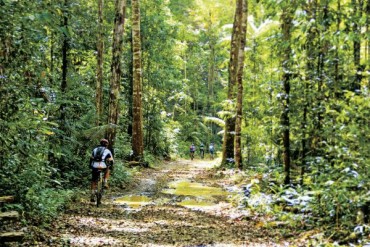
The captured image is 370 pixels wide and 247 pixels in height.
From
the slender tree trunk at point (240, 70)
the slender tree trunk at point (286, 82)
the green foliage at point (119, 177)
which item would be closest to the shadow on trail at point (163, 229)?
the slender tree trunk at point (286, 82)

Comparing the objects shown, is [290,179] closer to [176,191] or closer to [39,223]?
[176,191]

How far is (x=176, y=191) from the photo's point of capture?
14.5m

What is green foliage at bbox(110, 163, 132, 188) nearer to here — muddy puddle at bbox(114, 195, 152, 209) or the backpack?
muddy puddle at bbox(114, 195, 152, 209)

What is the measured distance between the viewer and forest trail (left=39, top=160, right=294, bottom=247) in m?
7.50

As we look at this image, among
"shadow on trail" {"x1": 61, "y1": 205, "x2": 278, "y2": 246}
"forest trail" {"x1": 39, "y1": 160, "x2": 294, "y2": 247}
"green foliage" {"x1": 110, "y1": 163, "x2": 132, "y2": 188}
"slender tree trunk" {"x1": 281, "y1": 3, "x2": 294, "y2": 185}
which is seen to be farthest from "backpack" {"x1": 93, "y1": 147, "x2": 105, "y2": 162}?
"slender tree trunk" {"x1": 281, "y1": 3, "x2": 294, "y2": 185}

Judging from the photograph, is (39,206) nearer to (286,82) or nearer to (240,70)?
(286,82)

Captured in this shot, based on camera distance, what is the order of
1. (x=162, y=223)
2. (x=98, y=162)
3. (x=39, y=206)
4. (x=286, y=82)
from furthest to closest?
(x=98, y=162), (x=286, y=82), (x=162, y=223), (x=39, y=206)

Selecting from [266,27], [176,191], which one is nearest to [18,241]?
[176,191]

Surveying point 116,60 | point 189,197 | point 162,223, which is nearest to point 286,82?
point 162,223

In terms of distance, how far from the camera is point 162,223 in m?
9.25

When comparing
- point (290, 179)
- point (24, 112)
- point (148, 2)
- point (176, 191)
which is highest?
point (148, 2)

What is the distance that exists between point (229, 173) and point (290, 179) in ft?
25.1

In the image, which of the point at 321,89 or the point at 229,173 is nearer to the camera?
the point at 321,89

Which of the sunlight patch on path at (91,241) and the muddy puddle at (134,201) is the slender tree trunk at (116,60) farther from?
the sunlight patch on path at (91,241)
